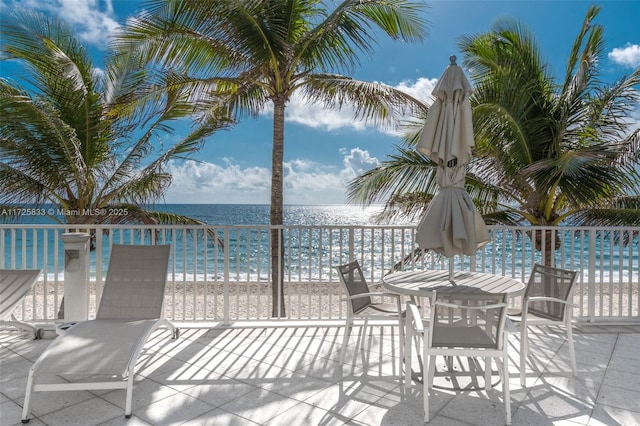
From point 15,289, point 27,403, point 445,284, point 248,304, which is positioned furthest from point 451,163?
point 15,289

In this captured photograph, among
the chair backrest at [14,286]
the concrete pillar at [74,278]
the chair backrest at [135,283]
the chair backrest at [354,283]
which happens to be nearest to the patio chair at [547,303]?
the chair backrest at [354,283]

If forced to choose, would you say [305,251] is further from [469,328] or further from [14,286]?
[469,328]

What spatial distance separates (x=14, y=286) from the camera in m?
4.00

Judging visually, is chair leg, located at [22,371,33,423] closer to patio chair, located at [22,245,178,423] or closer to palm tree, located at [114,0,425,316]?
patio chair, located at [22,245,178,423]

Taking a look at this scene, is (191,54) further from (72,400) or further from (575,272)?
(575,272)

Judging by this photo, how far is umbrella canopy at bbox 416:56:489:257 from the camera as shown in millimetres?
3240

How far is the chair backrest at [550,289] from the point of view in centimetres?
328

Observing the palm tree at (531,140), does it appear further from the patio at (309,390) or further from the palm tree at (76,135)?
the palm tree at (76,135)

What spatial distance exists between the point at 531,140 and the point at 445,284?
14.5 feet

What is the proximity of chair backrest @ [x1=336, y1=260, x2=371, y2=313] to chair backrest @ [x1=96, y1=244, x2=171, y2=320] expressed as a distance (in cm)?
177

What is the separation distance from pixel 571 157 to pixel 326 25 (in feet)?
12.3

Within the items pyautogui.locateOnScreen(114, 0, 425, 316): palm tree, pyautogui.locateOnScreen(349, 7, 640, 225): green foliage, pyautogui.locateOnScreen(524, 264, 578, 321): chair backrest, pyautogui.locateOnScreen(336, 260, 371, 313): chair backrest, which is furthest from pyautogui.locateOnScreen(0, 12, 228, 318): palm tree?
pyautogui.locateOnScreen(524, 264, 578, 321): chair backrest

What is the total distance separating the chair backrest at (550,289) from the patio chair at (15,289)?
4679mm

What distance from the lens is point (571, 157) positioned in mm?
5301
